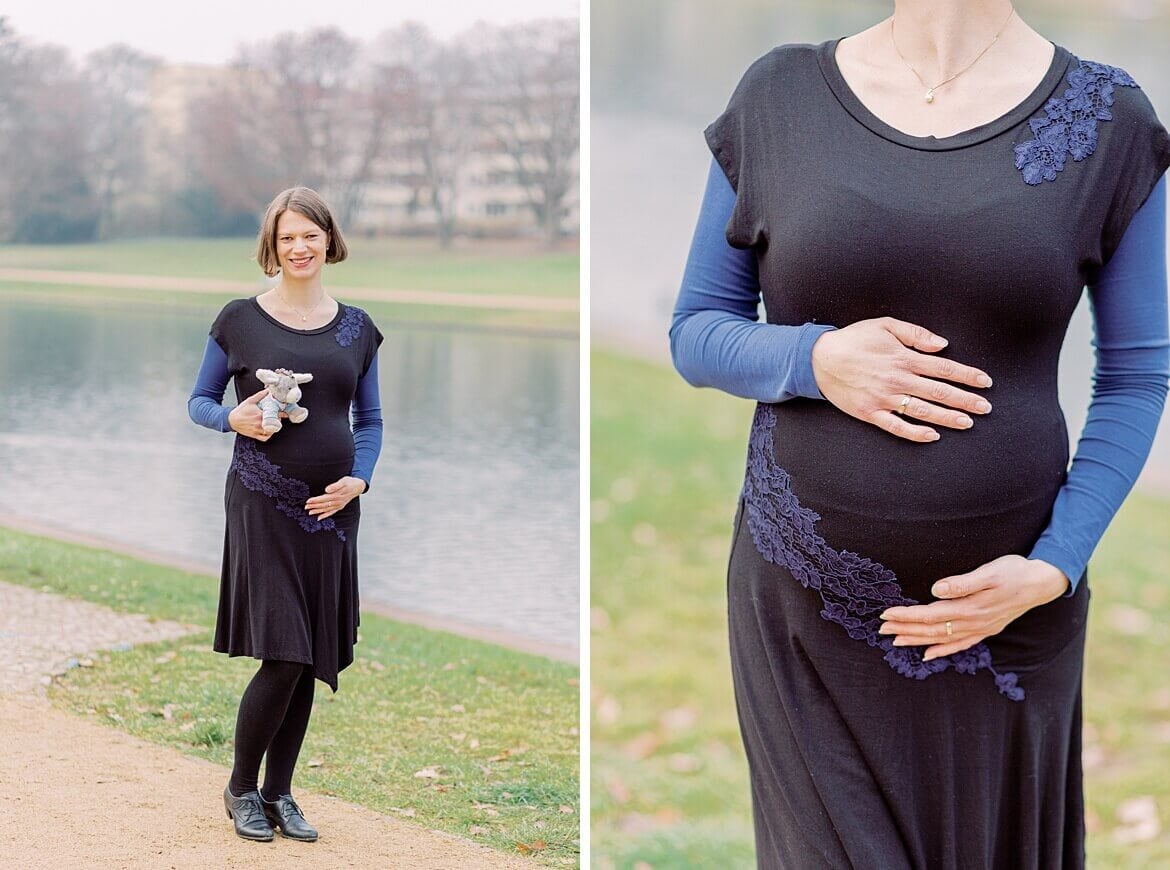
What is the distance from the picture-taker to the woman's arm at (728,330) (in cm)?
150

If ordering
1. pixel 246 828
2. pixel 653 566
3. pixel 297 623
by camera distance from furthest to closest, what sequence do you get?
pixel 653 566, pixel 246 828, pixel 297 623

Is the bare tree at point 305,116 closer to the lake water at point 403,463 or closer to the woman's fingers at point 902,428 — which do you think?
the lake water at point 403,463

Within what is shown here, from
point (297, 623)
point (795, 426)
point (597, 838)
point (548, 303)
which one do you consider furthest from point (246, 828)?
point (548, 303)

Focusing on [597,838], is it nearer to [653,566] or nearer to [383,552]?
[653,566]

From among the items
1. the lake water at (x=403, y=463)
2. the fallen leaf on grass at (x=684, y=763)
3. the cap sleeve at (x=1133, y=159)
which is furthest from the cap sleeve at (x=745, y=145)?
the lake water at (x=403, y=463)

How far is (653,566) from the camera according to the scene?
15.8 ft

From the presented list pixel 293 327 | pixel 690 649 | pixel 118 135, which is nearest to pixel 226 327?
pixel 293 327

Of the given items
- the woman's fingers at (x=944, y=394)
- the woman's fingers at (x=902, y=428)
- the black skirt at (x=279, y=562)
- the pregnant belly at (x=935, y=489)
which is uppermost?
the woman's fingers at (x=944, y=394)

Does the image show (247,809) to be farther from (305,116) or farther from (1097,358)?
(305,116)

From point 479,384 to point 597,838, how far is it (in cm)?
219

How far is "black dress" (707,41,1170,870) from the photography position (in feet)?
4.72

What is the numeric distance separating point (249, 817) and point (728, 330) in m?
1.71

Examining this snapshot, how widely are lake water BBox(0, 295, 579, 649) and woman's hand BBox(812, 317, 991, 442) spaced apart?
2865 mm

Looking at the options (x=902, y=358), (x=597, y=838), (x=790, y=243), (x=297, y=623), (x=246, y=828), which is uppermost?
(x=790, y=243)
